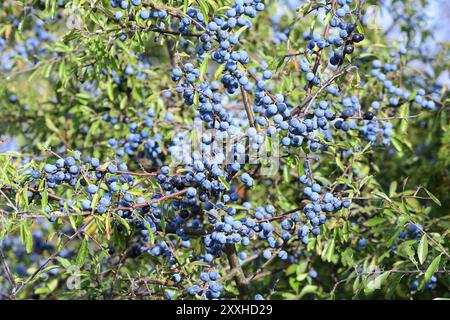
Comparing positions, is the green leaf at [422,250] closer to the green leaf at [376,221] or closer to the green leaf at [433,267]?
the green leaf at [433,267]

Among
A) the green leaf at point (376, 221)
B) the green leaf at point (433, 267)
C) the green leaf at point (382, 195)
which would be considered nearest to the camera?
the green leaf at point (433, 267)

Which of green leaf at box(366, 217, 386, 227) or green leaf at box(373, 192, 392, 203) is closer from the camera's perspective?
green leaf at box(373, 192, 392, 203)

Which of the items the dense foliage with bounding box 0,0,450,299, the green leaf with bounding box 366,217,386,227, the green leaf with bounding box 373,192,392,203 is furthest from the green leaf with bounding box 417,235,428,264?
the green leaf with bounding box 366,217,386,227

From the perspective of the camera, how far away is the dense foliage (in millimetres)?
2410

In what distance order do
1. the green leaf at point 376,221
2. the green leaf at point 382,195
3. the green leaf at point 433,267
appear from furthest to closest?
the green leaf at point 376,221 < the green leaf at point 382,195 < the green leaf at point 433,267

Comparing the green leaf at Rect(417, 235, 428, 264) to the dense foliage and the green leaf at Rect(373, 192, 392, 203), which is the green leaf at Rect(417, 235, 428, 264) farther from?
the green leaf at Rect(373, 192, 392, 203)

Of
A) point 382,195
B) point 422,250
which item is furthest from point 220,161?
point 422,250

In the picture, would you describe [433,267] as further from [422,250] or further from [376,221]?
[376,221]

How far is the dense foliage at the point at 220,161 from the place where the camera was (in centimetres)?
241

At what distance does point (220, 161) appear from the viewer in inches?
93.3

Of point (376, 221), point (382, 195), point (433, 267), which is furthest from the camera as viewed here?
point (376, 221)

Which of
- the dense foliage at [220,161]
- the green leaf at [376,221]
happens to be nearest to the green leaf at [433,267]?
the dense foliage at [220,161]
